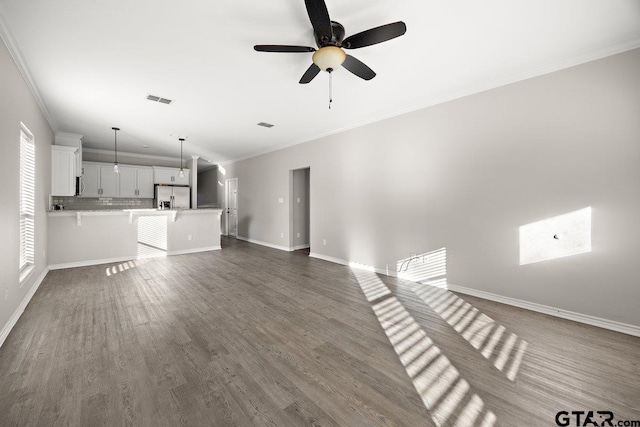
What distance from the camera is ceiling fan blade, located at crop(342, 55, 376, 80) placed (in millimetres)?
2355

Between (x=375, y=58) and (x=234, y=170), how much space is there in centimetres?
680

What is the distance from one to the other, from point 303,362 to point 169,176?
27.1 feet

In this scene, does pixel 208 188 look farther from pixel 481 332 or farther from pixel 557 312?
pixel 557 312

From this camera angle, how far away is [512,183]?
3.04m

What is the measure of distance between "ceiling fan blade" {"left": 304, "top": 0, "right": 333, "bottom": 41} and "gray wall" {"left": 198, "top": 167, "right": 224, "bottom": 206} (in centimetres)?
817

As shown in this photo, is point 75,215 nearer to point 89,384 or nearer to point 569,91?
point 89,384

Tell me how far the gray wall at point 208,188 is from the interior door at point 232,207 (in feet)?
2.07

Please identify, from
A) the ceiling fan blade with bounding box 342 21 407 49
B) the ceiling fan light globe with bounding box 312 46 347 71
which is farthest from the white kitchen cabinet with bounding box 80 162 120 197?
the ceiling fan blade with bounding box 342 21 407 49

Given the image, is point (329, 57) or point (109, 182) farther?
point (109, 182)

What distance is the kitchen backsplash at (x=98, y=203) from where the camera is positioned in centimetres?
689

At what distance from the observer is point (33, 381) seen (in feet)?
5.70

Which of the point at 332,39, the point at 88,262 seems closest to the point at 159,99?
the point at 332,39

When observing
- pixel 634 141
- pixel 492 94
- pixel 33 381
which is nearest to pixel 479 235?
pixel 634 141

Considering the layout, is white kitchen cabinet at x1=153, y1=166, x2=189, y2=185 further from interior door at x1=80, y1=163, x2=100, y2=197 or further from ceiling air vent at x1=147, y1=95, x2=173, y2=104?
ceiling air vent at x1=147, y1=95, x2=173, y2=104
